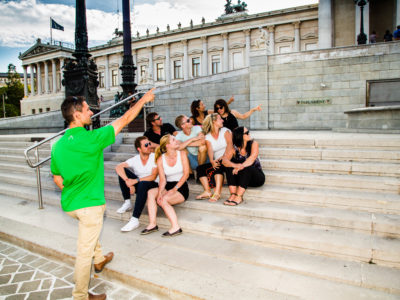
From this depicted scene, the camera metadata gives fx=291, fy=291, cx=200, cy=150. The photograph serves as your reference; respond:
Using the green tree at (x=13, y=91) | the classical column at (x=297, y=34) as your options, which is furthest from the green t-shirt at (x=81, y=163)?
the green tree at (x=13, y=91)

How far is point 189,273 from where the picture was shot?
3281 millimetres

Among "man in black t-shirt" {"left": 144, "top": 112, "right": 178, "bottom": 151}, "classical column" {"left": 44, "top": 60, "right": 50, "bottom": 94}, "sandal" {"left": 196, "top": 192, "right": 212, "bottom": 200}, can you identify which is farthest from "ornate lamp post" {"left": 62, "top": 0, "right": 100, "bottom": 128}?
"classical column" {"left": 44, "top": 60, "right": 50, "bottom": 94}

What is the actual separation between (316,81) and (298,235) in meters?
11.5

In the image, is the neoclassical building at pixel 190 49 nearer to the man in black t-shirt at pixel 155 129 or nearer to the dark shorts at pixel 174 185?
the man in black t-shirt at pixel 155 129

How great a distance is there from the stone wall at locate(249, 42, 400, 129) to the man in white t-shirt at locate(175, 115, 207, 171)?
9119 millimetres

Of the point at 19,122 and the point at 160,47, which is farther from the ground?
the point at 160,47

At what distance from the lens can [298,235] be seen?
3750 millimetres

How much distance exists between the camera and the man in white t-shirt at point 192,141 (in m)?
5.36

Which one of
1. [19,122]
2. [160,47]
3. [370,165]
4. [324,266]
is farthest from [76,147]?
[160,47]

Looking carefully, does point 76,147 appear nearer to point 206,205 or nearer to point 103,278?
point 103,278

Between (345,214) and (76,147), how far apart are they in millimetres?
3526

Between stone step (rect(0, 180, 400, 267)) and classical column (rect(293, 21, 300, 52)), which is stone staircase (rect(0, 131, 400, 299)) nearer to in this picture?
stone step (rect(0, 180, 400, 267))

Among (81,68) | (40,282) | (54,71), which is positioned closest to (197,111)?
(40,282)

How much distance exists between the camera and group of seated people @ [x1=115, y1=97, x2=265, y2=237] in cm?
459
